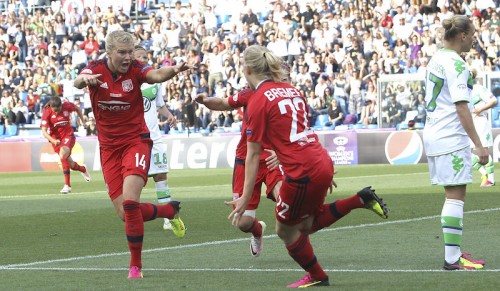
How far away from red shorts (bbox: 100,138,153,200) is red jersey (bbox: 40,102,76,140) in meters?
13.9

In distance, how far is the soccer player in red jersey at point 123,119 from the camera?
380 inches

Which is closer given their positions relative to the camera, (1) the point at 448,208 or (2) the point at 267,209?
(1) the point at 448,208

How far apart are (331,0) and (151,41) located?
726 cm

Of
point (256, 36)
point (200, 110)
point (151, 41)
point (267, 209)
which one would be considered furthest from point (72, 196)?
point (151, 41)

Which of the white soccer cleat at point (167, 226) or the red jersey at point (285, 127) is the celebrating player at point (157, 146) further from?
the red jersey at point (285, 127)

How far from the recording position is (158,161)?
14500 millimetres

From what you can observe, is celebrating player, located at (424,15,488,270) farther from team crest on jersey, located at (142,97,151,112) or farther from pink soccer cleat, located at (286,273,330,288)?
team crest on jersey, located at (142,97,151,112)

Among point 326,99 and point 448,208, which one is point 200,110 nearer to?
point 326,99

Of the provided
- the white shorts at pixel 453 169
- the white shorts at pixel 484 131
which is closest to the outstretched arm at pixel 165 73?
the white shorts at pixel 453 169

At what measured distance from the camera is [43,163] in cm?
3575

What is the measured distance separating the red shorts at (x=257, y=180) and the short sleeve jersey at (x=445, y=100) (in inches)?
74.1

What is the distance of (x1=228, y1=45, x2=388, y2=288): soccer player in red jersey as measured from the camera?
813cm

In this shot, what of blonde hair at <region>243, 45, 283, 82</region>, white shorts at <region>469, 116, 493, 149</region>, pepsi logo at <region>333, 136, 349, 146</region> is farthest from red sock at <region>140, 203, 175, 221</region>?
pepsi logo at <region>333, 136, 349, 146</region>

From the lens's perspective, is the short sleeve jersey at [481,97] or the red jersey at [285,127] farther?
the short sleeve jersey at [481,97]
